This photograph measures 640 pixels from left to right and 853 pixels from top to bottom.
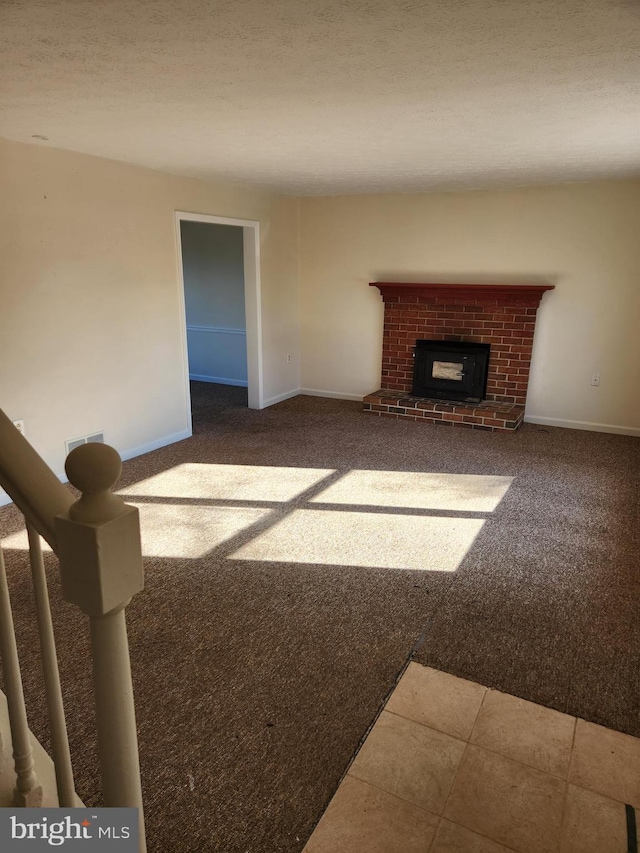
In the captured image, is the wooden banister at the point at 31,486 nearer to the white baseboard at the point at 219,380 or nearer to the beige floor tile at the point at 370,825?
the beige floor tile at the point at 370,825

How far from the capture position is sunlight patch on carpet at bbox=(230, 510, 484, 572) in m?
3.05

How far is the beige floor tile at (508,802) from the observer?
61.9 inches

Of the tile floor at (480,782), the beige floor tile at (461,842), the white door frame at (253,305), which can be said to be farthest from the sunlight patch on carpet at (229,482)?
the beige floor tile at (461,842)

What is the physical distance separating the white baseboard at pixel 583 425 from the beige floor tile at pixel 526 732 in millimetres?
4013

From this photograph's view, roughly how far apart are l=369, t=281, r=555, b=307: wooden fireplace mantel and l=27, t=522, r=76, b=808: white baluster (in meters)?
5.24

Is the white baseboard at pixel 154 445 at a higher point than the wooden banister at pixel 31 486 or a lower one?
lower

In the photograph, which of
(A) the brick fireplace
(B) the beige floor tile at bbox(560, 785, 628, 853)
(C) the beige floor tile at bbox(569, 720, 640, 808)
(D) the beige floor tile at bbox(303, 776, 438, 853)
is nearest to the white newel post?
(D) the beige floor tile at bbox(303, 776, 438, 853)

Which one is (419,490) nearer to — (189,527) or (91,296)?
(189,527)

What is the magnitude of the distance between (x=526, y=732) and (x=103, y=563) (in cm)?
175

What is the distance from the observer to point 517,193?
530cm

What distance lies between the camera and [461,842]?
155 centimetres

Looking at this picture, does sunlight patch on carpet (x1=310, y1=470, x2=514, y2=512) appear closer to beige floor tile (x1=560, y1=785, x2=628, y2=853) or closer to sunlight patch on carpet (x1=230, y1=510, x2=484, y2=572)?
sunlight patch on carpet (x1=230, y1=510, x2=484, y2=572)

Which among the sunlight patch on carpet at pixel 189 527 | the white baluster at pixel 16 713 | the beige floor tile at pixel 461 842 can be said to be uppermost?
the white baluster at pixel 16 713

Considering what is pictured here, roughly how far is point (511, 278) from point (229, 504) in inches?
142
